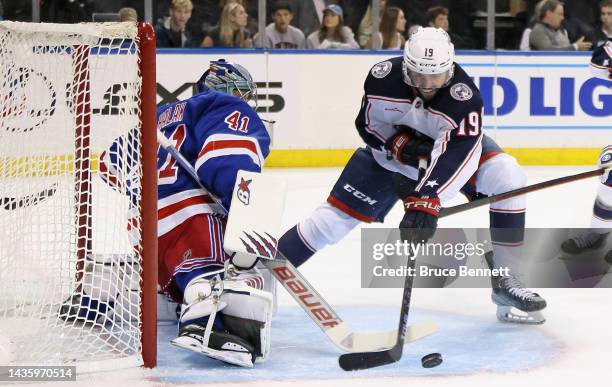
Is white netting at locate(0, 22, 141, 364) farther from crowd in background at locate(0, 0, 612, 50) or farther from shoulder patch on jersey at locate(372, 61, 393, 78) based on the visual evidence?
crowd in background at locate(0, 0, 612, 50)

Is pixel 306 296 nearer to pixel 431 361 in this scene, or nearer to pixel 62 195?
pixel 431 361

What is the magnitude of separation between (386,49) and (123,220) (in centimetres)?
439

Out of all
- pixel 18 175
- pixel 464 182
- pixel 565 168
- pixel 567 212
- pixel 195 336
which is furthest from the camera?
pixel 565 168

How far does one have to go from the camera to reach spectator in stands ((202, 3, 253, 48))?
21.9 feet

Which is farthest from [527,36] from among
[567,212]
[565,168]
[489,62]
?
[567,212]

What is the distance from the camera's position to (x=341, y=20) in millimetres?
6828

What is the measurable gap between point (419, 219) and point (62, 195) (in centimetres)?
92

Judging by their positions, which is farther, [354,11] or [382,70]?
[354,11]

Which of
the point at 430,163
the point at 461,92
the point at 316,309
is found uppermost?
the point at 461,92

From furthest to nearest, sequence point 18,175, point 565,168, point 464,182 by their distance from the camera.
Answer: point 565,168, point 464,182, point 18,175

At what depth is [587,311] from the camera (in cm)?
332

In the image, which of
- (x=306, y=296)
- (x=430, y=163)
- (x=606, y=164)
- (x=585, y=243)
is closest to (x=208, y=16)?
(x=585, y=243)

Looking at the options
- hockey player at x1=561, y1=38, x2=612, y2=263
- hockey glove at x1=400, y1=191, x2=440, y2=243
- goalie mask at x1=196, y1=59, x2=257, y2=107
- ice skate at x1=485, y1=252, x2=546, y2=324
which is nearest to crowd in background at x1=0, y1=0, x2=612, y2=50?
hockey player at x1=561, y1=38, x2=612, y2=263

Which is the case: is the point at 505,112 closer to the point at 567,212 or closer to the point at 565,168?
the point at 565,168
